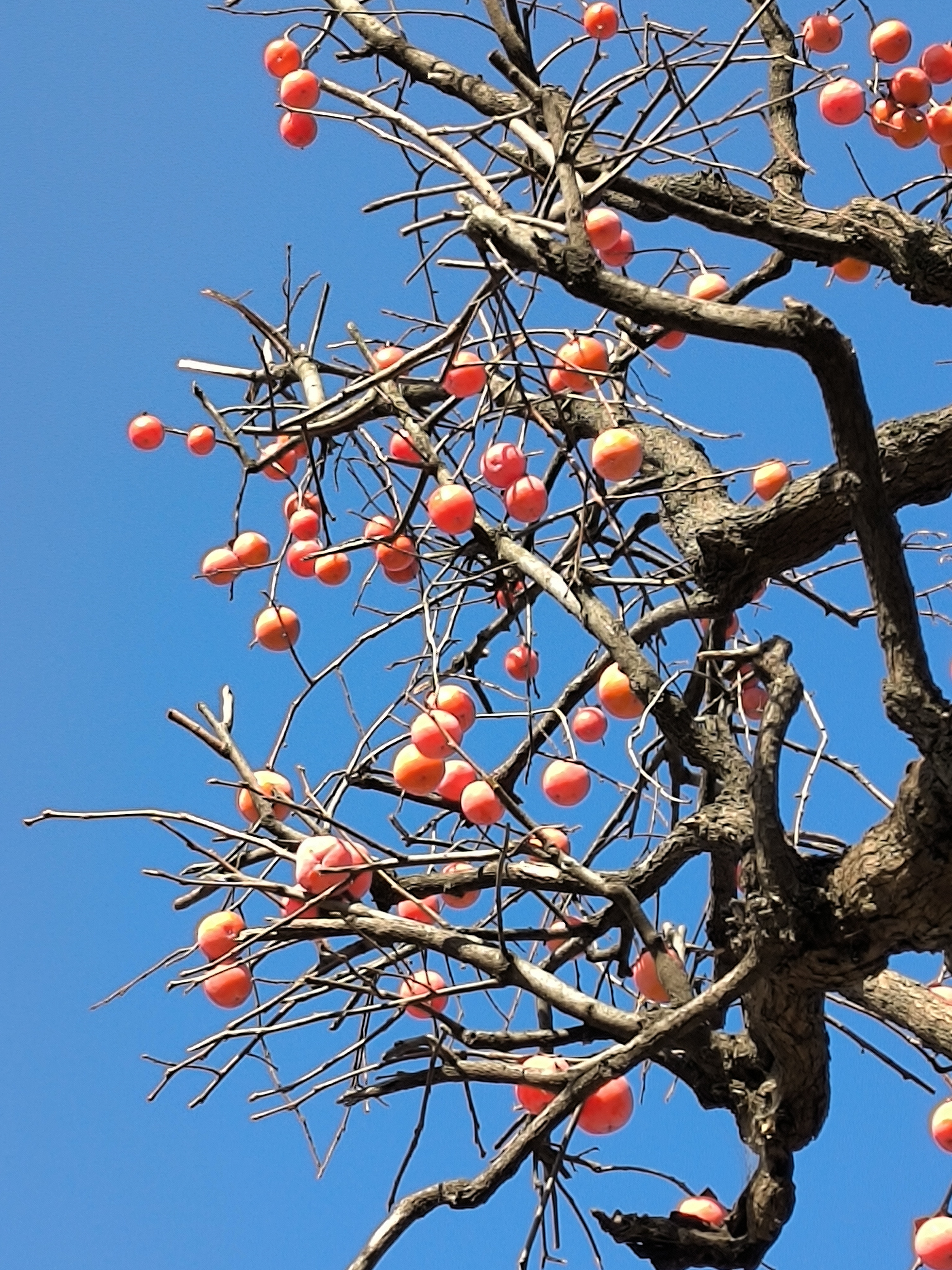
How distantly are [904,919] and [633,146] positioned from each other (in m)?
1.28

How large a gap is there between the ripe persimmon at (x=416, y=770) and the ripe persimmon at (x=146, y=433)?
1400mm

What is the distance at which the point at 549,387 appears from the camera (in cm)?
208

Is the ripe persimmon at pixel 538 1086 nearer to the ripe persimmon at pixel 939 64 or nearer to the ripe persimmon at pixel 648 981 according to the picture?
the ripe persimmon at pixel 648 981

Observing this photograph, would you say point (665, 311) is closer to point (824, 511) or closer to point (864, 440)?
point (864, 440)

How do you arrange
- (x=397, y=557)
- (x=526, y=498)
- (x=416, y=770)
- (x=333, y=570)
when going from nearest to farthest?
1. (x=416, y=770)
2. (x=526, y=498)
3. (x=397, y=557)
4. (x=333, y=570)

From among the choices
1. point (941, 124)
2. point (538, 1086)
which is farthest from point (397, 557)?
point (941, 124)

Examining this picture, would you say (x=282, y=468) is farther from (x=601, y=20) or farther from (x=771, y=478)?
(x=601, y=20)

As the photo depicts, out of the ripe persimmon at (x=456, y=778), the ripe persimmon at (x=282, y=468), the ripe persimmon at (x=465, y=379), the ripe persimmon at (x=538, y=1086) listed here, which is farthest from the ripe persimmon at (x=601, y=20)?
the ripe persimmon at (x=538, y=1086)

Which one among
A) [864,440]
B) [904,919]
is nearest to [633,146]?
[864,440]

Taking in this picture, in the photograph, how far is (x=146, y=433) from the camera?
133 inches

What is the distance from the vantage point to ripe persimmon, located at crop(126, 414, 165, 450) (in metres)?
3.37

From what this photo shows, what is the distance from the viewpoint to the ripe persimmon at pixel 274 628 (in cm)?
274

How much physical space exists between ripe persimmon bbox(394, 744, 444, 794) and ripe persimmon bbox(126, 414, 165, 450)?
140 centimetres

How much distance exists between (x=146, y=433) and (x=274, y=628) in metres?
0.88
